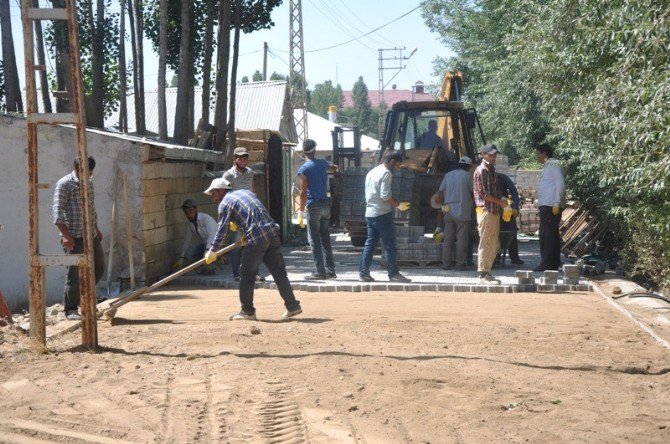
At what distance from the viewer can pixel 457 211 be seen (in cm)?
1449

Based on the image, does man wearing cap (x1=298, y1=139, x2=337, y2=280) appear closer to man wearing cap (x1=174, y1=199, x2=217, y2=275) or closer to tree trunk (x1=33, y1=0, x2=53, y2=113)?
man wearing cap (x1=174, y1=199, x2=217, y2=275)

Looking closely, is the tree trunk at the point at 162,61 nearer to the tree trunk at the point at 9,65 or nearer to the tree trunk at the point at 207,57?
the tree trunk at the point at 207,57

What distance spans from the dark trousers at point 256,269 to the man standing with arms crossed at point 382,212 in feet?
10.1

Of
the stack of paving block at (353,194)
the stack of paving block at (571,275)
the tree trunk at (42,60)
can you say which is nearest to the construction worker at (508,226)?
the stack of paving block at (571,275)

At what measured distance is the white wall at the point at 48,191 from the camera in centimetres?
1301

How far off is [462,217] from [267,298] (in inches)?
152

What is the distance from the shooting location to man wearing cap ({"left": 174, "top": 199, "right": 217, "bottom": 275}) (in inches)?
576

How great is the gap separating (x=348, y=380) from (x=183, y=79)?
608 inches

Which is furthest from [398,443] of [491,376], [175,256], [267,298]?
[175,256]

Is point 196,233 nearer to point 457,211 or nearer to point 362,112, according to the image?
point 457,211

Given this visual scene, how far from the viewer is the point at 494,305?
1116cm

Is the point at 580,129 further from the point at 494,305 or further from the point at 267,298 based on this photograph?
the point at 267,298

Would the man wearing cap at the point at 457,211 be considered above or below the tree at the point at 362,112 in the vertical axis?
below

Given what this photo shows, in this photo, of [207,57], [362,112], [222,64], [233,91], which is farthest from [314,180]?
[362,112]
